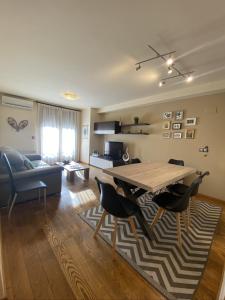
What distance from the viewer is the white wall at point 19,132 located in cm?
480

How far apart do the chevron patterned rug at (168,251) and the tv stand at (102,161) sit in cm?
279

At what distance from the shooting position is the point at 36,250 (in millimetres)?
1674

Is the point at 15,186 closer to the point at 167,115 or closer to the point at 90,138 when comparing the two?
the point at 167,115

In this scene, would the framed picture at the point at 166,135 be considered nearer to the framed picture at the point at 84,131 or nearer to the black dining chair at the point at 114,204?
the black dining chair at the point at 114,204

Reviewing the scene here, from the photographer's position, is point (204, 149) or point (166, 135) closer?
point (204, 149)

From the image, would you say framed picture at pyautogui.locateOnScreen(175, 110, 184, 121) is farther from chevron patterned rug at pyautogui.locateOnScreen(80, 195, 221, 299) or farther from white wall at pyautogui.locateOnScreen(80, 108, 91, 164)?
white wall at pyautogui.locateOnScreen(80, 108, 91, 164)

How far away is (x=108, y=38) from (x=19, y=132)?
4.68m

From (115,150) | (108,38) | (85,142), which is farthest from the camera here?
(85,142)

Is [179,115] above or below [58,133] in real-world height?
above

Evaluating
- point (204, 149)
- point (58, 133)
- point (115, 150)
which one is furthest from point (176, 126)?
point (58, 133)

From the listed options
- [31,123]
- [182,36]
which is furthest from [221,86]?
[31,123]

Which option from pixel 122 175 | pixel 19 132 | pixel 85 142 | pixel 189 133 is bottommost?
pixel 122 175

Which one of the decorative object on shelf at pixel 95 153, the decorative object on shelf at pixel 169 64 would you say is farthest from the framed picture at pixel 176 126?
the decorative object on shelf at pixel 95 153

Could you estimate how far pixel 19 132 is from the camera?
5121mm
